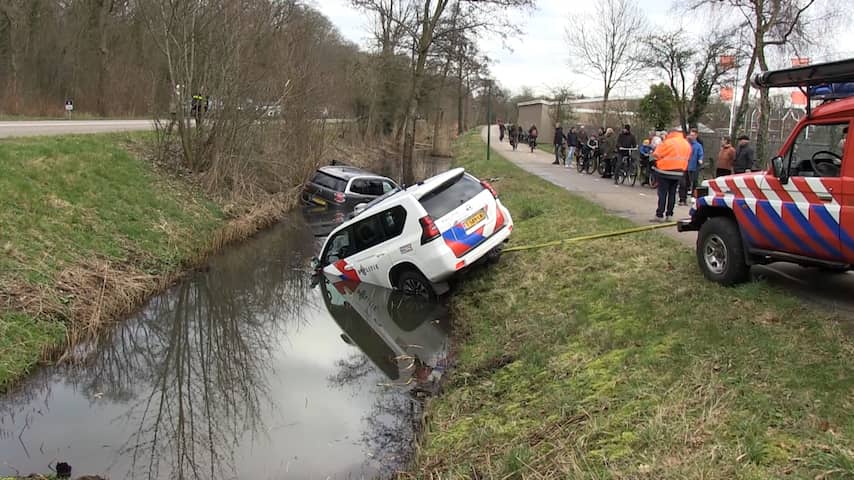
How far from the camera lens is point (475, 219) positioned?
986 cm

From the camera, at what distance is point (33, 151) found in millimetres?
13906

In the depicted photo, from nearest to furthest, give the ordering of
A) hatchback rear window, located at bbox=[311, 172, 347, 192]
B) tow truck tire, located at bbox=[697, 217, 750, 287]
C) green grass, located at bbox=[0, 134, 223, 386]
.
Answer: tow truck tire, located at bbox=[697, 217, 750, 287], green grass, located at bbox=[0, 134, 223, 386], hatchback rear window, located at bbox=[311, 172, 347, 192]

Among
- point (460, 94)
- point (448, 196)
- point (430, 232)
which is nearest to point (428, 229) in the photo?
point (430, 232)

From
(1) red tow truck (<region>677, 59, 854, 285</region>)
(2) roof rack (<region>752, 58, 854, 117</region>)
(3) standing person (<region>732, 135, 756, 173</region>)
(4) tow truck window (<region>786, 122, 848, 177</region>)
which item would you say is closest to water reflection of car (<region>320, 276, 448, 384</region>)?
(1) red tow truck (<region>677, 59, 854, 285</region>)

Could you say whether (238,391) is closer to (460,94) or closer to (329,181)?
(329,181)

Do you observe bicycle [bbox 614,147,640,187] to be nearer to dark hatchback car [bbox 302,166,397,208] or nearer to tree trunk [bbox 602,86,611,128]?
dark hatchback car [bbox 302,166,397,208]

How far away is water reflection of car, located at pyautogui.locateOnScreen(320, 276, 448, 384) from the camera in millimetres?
8409

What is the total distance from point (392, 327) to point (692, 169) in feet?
29.8

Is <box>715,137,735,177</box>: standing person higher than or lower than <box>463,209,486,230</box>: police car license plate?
higher

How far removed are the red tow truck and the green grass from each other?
8220 millimetres

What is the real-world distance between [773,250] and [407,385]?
426 cm

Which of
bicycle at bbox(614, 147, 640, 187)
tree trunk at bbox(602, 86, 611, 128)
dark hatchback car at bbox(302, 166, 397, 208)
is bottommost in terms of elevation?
dark hatchback car at bbox(302, 166, 397, 208)

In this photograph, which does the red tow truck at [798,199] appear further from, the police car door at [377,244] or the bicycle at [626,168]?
the bicycle at [626,168]

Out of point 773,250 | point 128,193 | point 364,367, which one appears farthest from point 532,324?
point 128,193
